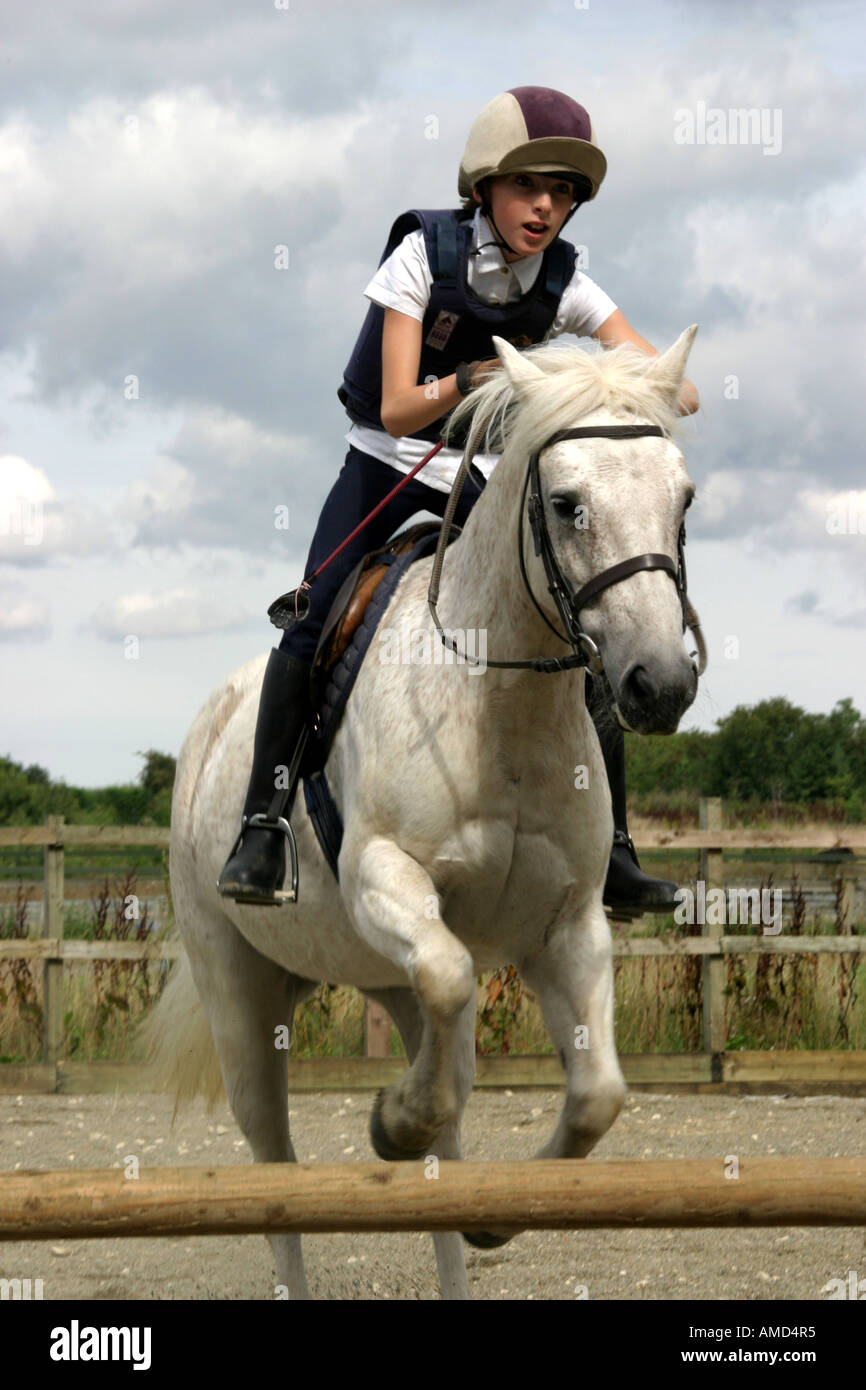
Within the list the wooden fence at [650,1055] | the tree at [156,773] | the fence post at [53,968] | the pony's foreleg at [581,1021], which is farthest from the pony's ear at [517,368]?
the tree at [156,773]

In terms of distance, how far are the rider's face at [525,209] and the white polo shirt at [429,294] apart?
0.08 m

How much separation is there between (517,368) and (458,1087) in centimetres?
215

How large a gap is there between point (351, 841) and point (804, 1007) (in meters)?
7.19

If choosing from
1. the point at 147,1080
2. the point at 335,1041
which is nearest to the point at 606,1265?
the point at 147,1080

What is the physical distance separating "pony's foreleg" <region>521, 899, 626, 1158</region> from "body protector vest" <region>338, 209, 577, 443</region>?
1558mm

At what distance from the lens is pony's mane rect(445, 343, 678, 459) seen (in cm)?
351

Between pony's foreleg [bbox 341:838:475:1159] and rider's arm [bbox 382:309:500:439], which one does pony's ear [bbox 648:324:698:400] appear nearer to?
rider's arm [bbox 382:309:500:439]

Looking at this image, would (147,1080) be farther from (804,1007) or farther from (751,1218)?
(804,1007)


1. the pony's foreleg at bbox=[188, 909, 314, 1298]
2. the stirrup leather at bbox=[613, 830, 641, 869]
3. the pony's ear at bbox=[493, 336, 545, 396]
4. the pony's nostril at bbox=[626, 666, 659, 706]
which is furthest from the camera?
the pony's foreleg at bbox=[188, 909, 314, 1298]

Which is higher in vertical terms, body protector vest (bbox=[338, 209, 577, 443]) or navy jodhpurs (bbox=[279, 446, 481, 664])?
body protector vest (bbox=[338, 209, 577, 443])

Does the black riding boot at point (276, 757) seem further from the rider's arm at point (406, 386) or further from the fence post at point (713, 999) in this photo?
the fence post at point (713, 999)

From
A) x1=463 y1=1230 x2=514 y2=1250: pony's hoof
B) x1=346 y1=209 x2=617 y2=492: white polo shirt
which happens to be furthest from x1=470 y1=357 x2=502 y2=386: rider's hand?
x1=463 y1=1230 x2=514 y2=1250: pony's hoof

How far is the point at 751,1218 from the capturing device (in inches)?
116

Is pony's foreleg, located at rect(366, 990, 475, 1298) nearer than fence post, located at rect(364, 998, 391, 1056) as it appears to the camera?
Yes
